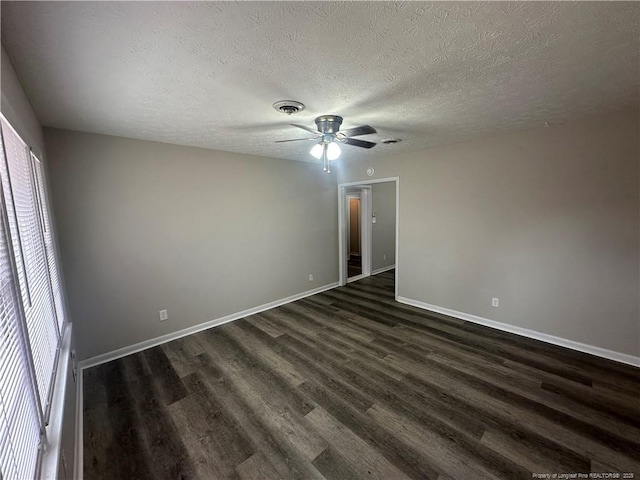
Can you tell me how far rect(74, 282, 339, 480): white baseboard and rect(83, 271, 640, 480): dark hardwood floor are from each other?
0.20 ft

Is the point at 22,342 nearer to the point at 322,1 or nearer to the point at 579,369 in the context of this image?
the point at 322,1

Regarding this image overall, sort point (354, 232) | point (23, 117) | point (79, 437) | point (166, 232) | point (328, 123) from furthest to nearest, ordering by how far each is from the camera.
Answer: point (354, 232)
point (166, 232)
point (328, 123)
point (79, 437)
point (23, 117)

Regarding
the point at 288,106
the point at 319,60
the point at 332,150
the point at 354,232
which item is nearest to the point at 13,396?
the point at 319,60

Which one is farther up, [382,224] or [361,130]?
[361,130]

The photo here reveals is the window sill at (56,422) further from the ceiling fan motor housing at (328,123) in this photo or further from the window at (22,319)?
the ceiling fan motor housing at (328,123)

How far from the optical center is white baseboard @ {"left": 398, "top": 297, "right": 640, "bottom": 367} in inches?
105

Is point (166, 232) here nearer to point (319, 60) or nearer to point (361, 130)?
point (361, 130)

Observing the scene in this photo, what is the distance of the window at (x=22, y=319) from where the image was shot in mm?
907

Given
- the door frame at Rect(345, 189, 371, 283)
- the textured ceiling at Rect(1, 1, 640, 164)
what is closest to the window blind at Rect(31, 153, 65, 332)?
the textured ceiling at Rect(1, 1, 640, 164)

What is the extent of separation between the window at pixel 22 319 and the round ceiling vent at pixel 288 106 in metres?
1.49

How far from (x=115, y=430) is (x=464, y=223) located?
13.5 feet

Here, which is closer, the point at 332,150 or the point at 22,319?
the point at 22,319

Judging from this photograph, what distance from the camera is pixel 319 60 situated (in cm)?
149

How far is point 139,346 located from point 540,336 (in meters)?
4.60
